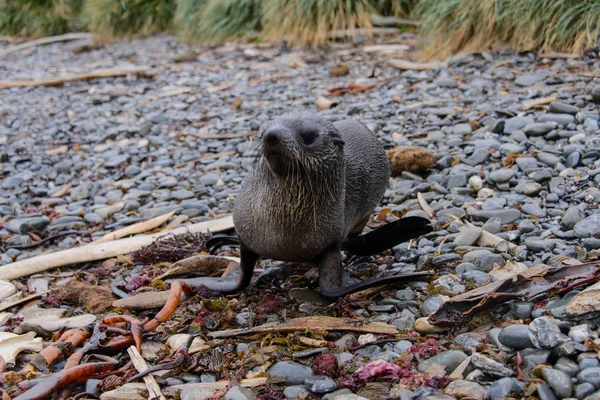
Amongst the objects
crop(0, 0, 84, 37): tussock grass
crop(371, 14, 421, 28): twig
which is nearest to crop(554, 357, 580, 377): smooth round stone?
crop(371, 14, 421, 28): twig

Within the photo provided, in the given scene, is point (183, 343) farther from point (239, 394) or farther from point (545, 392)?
point (545, 392)

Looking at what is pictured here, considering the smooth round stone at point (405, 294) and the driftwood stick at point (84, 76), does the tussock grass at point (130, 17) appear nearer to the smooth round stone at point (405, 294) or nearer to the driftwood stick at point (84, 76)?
the driftwood stick at point (84, 76)

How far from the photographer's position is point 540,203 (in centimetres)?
472

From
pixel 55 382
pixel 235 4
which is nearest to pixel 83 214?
pixel 55 382

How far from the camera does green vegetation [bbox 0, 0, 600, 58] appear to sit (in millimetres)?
7863

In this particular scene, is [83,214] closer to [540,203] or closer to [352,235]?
[352,235]

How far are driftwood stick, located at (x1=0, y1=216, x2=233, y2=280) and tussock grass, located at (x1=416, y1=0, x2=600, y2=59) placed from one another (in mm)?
4742

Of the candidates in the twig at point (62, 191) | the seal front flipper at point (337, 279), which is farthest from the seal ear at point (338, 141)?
the twig at point (62, 191)

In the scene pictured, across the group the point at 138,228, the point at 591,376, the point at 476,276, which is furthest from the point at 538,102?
the point at 591,376

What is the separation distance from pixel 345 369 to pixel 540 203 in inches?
93.7

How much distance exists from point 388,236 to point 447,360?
4.19 feet

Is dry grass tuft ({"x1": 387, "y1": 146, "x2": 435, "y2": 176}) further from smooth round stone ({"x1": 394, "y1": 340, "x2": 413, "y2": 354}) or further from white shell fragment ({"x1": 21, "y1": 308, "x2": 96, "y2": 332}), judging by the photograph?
white shell fragment ({"x1": 21, "y1": 308, "x2": 96, "y2": 332})

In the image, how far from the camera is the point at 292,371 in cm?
298

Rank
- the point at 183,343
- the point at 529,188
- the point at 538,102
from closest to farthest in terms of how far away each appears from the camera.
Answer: the point at 183,343
the point at 529,188
the point at 538,102
